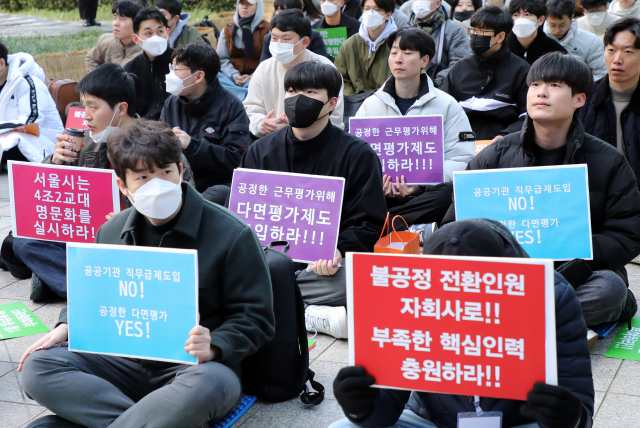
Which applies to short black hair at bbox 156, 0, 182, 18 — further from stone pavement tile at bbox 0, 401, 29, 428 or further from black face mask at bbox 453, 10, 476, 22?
stone pavement tile at bbox 0, 401, 29, 428

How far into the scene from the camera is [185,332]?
301 cm

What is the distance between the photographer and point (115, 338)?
315cm

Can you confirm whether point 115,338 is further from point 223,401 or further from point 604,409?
point 604,409

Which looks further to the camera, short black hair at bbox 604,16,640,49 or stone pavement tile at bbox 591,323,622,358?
short black hair at bbox 604,16,640,49

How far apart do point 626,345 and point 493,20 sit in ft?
11.7

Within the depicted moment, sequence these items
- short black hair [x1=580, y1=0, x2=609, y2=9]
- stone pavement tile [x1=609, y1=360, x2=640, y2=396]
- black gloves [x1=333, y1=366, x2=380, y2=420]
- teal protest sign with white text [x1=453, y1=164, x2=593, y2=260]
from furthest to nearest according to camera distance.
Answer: short black hair [x1=580, y1=0, x2=609, y2=9] < teal protest sign with white text [x1=453, y1=164, x2=593, y2=260] < stone pavement tile [x1=609, y1=360, x2=640, y2=396] < black gloves [x1=333, y1=366, x2=380, y2=420]

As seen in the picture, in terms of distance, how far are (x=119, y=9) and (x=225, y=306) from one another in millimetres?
6759

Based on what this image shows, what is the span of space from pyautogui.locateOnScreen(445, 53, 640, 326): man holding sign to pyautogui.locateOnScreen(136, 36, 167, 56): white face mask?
15.3 ft

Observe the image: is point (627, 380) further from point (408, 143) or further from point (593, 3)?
point (593, 3)

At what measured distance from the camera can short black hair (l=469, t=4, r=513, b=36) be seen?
670cm

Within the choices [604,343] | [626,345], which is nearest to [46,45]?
[604,343]

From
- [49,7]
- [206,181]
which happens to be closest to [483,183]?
[206,181]

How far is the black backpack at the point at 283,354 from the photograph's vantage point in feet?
11.8

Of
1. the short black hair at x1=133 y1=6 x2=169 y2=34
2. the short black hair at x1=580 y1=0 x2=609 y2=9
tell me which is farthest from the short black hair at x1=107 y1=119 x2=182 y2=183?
the short black hair at x1=580 y1=0 x2=609 y2=9
